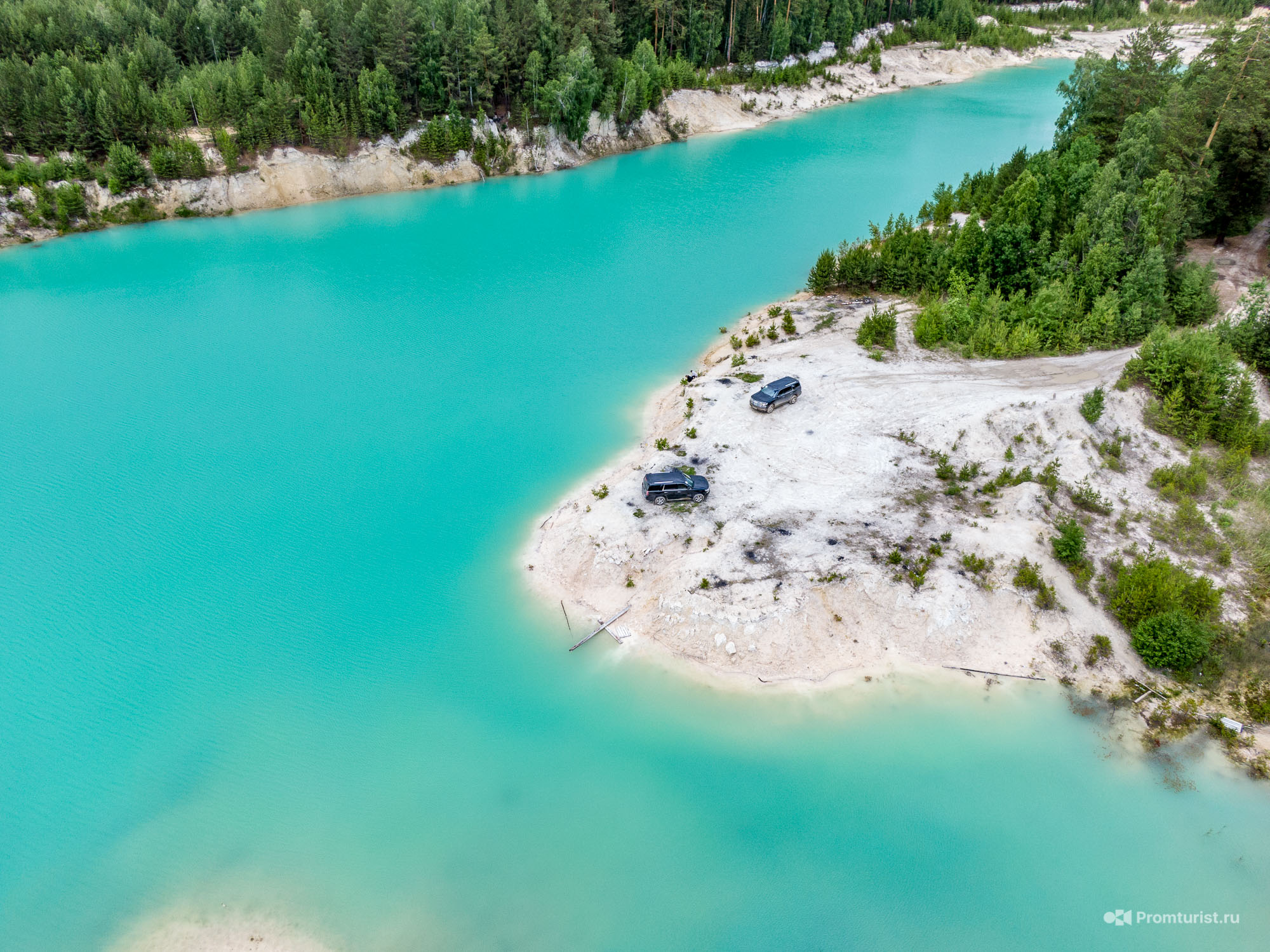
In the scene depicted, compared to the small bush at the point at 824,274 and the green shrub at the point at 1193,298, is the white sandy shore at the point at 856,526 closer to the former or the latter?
the green shrub at the point at 1193,298

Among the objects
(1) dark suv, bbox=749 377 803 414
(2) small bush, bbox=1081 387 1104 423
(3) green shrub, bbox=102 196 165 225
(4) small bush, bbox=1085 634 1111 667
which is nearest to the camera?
(4) small bush, bbox=1085 634 1111 667

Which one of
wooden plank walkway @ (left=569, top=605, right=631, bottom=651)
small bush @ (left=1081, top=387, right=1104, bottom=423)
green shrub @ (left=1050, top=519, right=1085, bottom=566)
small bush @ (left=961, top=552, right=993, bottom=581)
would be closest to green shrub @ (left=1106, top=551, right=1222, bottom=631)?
green shrub @ (left=1050, top=519, right=1085, bottom=566)

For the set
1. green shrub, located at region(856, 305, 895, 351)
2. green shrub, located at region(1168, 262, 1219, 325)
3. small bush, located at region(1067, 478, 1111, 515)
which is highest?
green shrub, located at region(1168, 262, 1219, 325)

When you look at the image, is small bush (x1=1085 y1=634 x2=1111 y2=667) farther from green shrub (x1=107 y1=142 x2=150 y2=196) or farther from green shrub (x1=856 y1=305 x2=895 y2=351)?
green shrub (x1=107 y1=142 x2=150 y2=196)

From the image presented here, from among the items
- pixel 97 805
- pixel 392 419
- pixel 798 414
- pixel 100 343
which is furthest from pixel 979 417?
pixel 100 343

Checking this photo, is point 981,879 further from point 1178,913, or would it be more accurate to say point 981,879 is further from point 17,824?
point 17,824

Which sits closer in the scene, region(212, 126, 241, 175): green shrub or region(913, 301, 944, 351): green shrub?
region(913, 301, 944, 351): green shrub

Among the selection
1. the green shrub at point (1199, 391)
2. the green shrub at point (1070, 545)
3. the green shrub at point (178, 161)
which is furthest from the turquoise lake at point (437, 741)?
the green shrub at point (178, 161)
